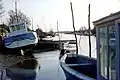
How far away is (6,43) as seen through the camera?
111 ft

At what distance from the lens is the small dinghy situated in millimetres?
12189

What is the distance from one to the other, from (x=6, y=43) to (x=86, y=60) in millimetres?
17069

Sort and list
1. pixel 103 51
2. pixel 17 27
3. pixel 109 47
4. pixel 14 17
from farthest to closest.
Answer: pixel 14 17 → pixel 17 27 → pixel 103 51 → pixel 109 47

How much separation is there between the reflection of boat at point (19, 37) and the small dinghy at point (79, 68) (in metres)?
13.7

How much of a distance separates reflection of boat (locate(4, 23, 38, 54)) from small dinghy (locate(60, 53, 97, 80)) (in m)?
13.7

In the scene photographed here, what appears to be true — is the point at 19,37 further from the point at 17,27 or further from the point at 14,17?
the point at 14,17

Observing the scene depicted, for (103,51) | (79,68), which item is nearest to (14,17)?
(79,68)

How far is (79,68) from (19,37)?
1885 centimetres

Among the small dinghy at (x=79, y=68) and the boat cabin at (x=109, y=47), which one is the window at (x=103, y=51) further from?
the small dinghy at (x=79, y=68)

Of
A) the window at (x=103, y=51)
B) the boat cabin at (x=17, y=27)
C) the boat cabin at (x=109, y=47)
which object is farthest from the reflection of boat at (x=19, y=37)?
the window at (x=103, y=51)

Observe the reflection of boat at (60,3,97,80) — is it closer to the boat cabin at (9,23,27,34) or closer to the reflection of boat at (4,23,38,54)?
the reflection of boat at (4,23,38,54)

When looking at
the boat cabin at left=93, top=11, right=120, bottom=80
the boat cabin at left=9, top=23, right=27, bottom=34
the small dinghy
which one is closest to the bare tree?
the boat cabin at left=9, top=23, right=27, bottom=34

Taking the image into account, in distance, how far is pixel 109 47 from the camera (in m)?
6.49

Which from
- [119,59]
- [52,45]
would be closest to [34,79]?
[119,59]
